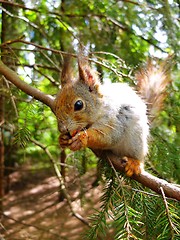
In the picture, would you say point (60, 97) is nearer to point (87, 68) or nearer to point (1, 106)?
point (87, 68)

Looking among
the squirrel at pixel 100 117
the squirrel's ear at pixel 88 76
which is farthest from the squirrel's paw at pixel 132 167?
the squirrel's ear at pixel 88 76

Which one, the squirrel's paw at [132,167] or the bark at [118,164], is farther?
the squirrel's paw at [132,167]

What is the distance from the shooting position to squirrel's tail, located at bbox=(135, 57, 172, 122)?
1.88m

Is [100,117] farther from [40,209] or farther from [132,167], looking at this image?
[40,209]

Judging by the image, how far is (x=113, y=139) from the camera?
1.58 metres

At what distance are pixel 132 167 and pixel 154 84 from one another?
623 millimetres

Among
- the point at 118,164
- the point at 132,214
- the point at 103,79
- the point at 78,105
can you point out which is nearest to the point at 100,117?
the point at 78,105

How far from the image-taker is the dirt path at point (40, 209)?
333 cm

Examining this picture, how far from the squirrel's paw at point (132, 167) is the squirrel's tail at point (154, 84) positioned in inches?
17.4

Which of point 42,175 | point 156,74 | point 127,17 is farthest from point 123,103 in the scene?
point 42,175

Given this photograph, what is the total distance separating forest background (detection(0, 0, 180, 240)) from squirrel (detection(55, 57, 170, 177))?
0.08 m

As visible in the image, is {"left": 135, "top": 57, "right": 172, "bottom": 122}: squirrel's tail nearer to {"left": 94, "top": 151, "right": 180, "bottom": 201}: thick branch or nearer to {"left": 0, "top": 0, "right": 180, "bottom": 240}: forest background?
{"left": 0, "top": 0, "right": 180, "bottom": 240}: forest background

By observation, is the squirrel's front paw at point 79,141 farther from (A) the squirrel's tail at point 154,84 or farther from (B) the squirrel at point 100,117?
(A) the squirrel's tail at point 154,84

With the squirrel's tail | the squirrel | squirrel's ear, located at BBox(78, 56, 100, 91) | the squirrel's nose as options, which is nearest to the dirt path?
the squirrel's tail
